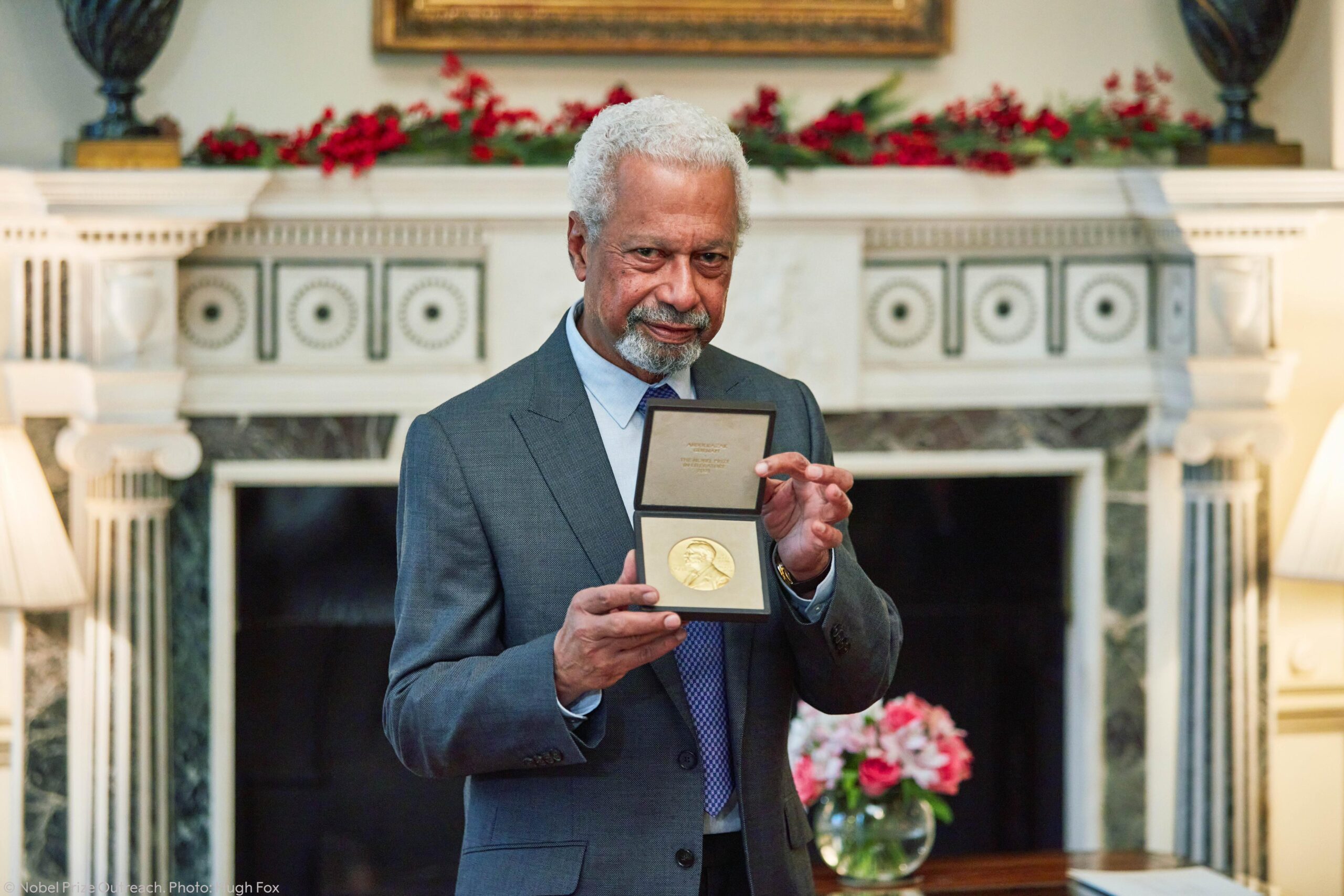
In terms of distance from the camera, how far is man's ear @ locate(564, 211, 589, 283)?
1.69m

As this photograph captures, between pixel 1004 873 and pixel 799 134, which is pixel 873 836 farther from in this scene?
pixel 799 134

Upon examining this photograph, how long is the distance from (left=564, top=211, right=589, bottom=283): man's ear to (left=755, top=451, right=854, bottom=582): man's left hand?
1.19 feet

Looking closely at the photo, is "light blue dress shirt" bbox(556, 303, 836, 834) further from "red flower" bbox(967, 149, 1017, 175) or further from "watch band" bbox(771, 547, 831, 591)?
"red flower" bbox(967, 149, 1017, 175)

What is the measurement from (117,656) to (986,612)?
2065 millimetres

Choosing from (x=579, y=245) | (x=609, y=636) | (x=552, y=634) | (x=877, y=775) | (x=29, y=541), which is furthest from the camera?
(x=29, y=541)

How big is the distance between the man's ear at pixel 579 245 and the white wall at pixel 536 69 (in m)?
1.84

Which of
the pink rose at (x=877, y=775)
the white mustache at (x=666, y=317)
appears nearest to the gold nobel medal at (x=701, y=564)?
the white mustache at (x=666, y=317)

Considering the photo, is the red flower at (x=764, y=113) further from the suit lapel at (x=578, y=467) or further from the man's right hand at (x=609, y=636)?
the man's right hand at (x=609, y=636)

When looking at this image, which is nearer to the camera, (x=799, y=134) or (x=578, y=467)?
(x=578, y=467)

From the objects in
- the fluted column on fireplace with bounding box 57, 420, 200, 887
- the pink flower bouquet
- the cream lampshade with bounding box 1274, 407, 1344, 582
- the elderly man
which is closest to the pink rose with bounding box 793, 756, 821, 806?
the pink flower bouquet

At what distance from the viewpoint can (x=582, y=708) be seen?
1519 millimetres

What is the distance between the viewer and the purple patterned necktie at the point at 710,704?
1.60 metres

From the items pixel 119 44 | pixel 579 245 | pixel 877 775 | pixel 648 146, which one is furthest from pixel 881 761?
pixel 119 44

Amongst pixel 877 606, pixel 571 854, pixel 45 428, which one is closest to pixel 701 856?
pixel 571 854
